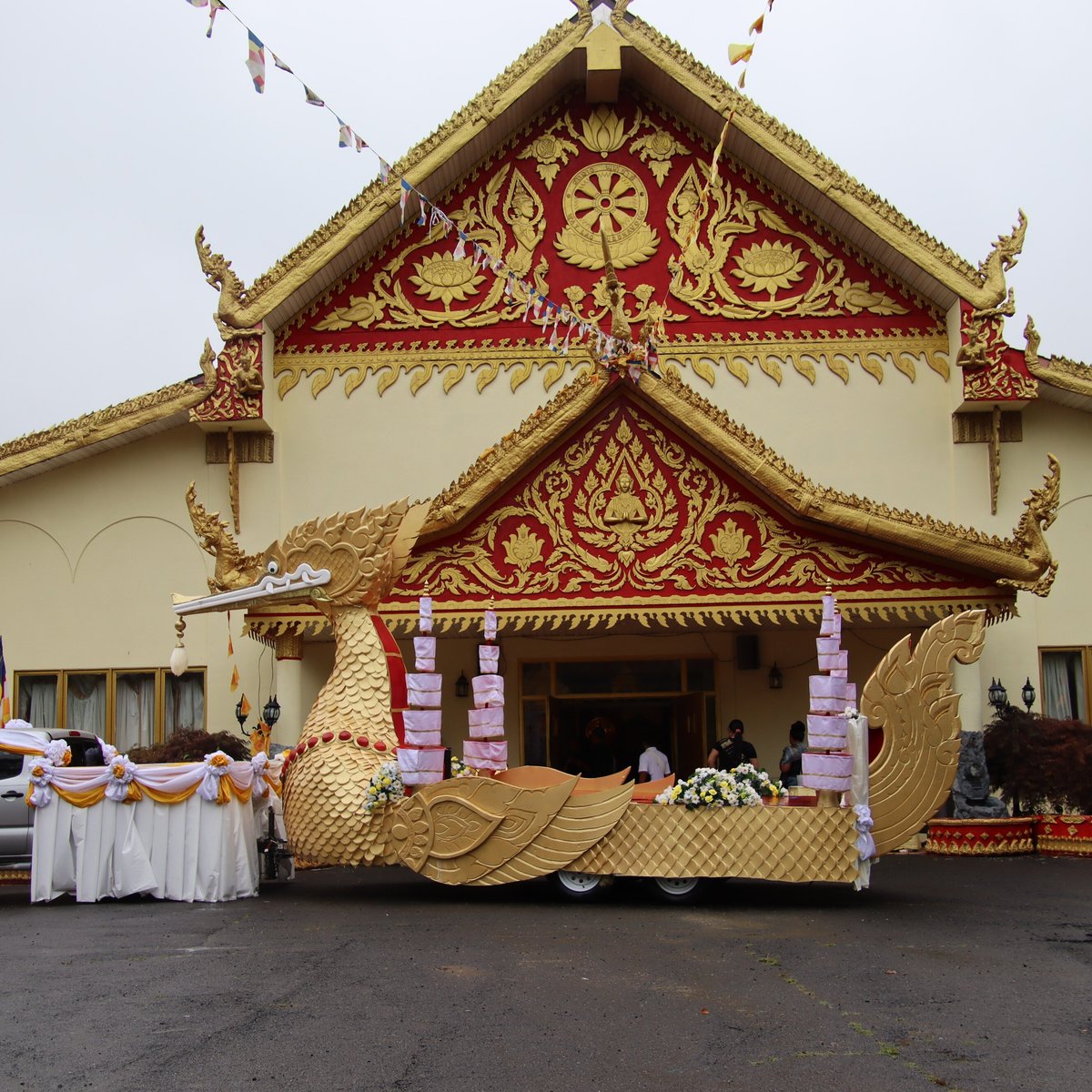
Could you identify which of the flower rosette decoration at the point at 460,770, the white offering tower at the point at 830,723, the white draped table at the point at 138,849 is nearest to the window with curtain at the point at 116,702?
the white draped table at the point at 138,849

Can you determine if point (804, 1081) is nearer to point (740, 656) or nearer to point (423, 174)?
point (740, 656)

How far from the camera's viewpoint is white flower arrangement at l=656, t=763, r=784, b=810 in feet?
36.2

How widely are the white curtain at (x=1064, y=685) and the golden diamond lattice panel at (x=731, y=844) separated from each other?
7.04 m

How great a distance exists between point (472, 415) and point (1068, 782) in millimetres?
8161

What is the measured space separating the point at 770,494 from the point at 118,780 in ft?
23.4

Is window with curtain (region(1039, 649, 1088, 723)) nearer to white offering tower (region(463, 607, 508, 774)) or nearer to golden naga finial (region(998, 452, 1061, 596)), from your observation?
golden naga finial (region(998, 452, 1061, 596))

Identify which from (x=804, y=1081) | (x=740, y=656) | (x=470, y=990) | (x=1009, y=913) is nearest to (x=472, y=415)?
(x=740, y=656)

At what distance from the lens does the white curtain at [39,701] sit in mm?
17375

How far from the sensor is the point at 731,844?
1102cm

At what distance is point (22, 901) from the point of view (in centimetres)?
1240

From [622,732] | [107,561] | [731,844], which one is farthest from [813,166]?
[107,561]

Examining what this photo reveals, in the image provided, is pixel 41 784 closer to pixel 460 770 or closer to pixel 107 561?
pixel 460 770

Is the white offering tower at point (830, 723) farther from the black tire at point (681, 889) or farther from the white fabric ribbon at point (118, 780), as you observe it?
the white fabric ribbon at point (118, 780)

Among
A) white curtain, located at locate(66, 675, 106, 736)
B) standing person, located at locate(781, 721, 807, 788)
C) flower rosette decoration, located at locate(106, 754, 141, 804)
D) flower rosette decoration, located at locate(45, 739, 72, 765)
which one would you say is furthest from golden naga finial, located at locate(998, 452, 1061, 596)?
white curtain, located at locate(66, 675, 106, 736)
